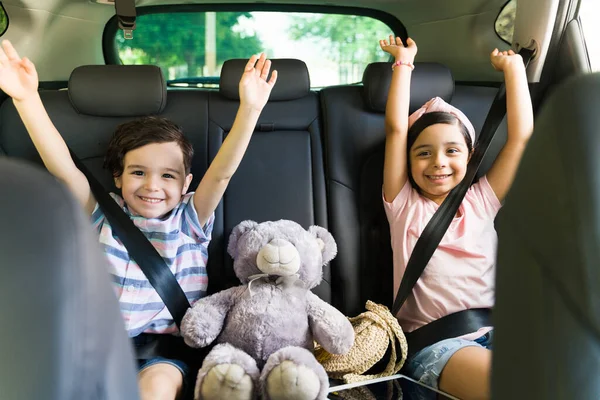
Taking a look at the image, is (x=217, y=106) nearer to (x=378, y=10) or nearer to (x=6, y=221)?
(x=378, y=10)

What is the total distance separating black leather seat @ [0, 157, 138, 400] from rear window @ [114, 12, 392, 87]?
238cm

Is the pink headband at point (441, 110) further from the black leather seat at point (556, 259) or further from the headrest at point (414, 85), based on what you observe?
the black leather seat at point (556, 259)

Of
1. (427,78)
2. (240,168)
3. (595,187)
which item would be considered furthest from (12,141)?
(595,187)

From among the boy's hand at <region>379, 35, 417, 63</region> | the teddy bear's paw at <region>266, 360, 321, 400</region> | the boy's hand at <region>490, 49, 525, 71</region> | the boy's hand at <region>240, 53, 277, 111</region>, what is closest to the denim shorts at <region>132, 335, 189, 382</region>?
the teddy bear's paw at <region>266, 360, 321, 400</region>

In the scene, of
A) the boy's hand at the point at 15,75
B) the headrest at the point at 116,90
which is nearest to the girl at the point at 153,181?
the boy's hand at the point at 15,75

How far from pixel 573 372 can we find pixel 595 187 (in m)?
0.19

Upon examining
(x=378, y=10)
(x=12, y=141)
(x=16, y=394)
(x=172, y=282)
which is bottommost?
(x=172, y=282)

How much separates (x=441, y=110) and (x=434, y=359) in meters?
0.83

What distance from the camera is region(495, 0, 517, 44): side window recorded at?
7.90 ft

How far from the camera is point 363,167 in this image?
2.07 meters

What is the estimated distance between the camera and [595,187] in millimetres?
578

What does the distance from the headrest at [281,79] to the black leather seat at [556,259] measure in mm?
1535

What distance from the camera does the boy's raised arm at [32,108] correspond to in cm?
163

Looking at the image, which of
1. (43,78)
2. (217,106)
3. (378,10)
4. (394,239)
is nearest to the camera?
(394,239)
